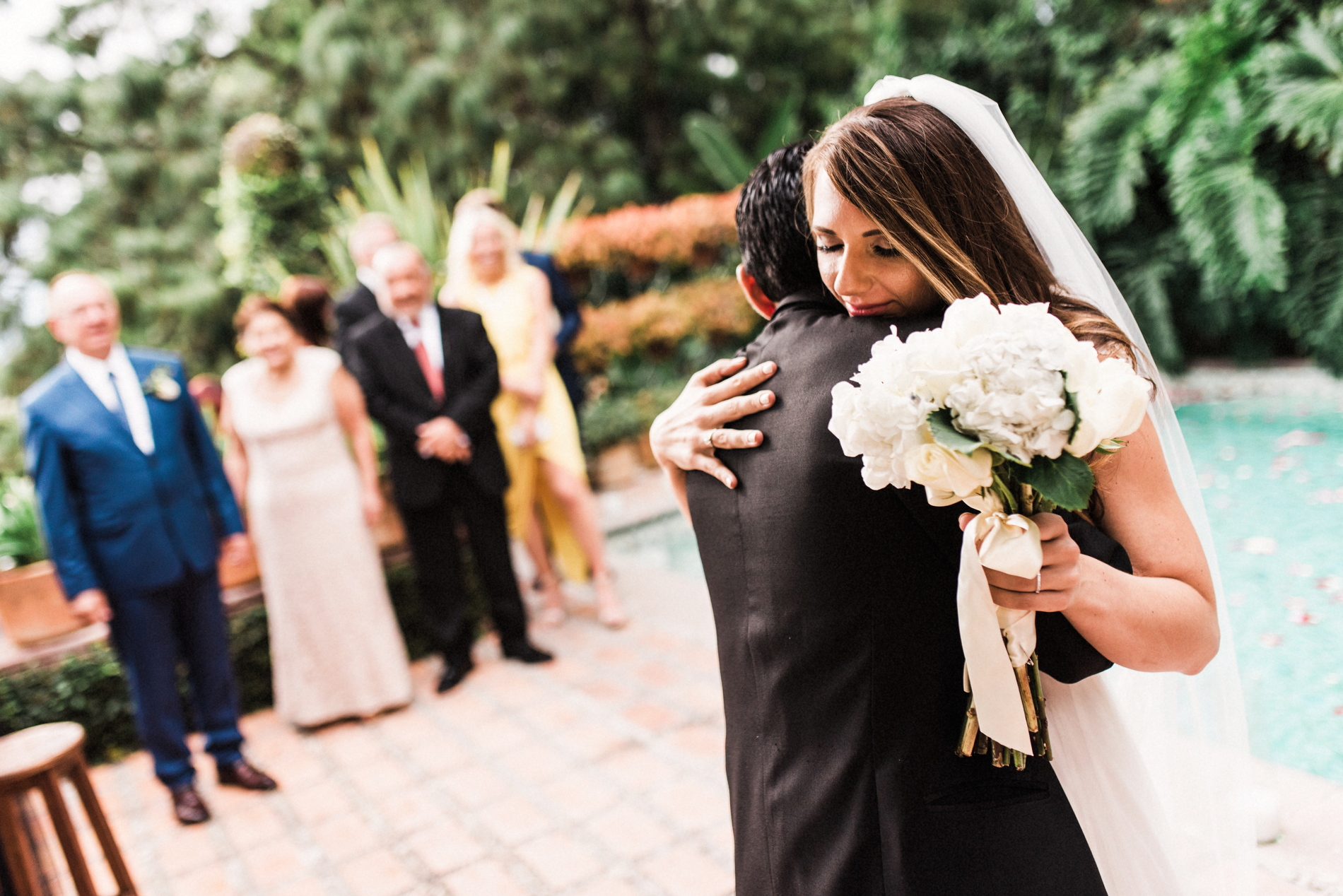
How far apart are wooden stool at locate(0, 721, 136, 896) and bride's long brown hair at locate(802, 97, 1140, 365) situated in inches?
111

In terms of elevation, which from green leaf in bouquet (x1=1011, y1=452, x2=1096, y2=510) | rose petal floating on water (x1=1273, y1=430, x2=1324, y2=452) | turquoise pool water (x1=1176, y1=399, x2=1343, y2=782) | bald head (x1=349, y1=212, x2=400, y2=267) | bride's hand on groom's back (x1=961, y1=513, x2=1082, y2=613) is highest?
bald head (x1=349, y1=212, x2=400, y2=267)

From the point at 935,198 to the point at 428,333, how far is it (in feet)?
12.8

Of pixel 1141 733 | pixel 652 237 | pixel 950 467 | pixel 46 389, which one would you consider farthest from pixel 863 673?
pixel 652 237

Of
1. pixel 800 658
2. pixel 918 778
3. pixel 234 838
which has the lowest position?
pixel 234 838

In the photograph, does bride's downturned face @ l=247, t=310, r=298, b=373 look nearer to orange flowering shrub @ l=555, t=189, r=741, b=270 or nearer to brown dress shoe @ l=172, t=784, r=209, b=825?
brown dress shoe @ l=172, t=784, r=209, b=825

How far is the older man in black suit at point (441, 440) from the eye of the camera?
4719mm

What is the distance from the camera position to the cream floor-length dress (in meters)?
4.46

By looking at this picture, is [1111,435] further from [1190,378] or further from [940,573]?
A: [1190,378]

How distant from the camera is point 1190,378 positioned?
888 cm

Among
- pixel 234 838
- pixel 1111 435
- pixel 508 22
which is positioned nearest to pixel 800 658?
pixel 1111 435

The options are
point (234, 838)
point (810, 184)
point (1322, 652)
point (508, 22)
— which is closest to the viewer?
point (810, 184)

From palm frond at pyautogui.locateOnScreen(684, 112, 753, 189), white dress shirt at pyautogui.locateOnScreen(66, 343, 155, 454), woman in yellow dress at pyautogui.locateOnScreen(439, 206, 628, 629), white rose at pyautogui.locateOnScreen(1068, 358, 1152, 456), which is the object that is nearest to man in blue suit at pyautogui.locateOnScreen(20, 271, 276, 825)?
white dress shirt at pyautogui.locateOnScreen(66, 343, 155, 454)

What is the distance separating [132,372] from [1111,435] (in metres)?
3.94

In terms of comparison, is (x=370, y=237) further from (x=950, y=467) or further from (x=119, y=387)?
(x=950, y=467)
